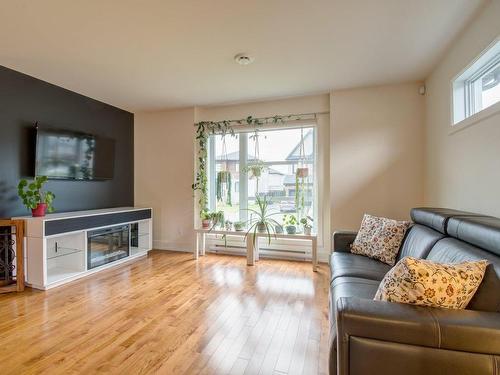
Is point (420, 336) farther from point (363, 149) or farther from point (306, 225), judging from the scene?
point (363, 149)

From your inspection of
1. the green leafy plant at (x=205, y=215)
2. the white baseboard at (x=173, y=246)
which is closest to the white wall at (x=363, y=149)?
the green leafy plant at (x=205, y=215)

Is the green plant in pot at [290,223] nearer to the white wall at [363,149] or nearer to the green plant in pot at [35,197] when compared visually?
the white wall at [363,149]

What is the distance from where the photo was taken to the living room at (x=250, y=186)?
62.9 inches

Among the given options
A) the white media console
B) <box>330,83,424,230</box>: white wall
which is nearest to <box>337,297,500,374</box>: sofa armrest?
<box>330,83,424,230</box>: white wall

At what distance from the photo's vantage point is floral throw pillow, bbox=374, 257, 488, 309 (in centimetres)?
114

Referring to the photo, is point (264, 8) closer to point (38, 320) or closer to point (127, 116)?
point (38, 320)

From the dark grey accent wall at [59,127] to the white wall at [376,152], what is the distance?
3.45 m

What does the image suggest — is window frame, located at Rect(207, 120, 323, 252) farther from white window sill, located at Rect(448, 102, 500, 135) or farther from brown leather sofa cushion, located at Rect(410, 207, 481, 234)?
white window sill, located at Rect(448, 102, 500, 135)

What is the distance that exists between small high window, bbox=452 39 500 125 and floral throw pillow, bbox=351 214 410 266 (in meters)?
1.16

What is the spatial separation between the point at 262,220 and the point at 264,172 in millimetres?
819

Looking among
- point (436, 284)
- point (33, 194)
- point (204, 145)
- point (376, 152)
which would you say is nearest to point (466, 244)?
point (436, 284)

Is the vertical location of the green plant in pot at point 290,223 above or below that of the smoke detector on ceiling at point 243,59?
below

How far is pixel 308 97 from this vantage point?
3988 millimetres

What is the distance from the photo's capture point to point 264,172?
4316 millimetres
